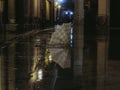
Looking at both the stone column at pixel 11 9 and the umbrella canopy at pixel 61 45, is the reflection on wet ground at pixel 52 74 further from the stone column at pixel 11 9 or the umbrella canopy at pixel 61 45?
the stone column at pixel 11 9

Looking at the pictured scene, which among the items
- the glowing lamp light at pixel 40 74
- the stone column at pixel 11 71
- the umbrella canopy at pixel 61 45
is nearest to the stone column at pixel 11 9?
the umbrella canopy at pixel 61 45

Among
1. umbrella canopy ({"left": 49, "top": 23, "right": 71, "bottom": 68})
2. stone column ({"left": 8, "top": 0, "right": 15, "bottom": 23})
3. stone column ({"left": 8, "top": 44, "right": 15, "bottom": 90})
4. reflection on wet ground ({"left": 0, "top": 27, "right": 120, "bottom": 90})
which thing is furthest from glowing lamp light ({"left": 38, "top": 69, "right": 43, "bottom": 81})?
stone column ({"left": 8, "top": 0, "right": 15, "bottom": 23})

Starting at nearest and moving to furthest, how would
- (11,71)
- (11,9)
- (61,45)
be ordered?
1. (11,71)
2. (61,45)
3. (11,9)

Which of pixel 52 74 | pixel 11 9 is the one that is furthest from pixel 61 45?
pixel 11 9

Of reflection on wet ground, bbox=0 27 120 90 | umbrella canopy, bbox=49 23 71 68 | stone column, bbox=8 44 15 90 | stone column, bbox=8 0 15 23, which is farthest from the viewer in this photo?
stone column, bbox=8 0 15 23

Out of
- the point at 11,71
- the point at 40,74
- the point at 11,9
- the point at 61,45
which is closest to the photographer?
the point at 40,74

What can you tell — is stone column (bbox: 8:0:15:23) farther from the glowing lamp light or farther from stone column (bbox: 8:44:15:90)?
the glowing lamp light

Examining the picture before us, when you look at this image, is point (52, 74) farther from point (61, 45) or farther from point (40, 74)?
point (61, 45)

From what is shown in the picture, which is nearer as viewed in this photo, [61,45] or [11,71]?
[11,71]

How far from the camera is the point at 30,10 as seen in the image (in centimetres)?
4150

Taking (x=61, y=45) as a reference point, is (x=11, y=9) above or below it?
above

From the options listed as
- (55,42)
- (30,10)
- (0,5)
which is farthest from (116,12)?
(55,42)

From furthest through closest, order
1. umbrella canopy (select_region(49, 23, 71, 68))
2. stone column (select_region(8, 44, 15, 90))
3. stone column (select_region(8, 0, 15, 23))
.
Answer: stone column (select_region(8, 0, 15, 23)) → umbrella canopy (select_region(49, 23, 71, 68)) → stone column (select_region(8, 44, 15, 90))

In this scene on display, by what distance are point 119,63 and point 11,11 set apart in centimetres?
2208
